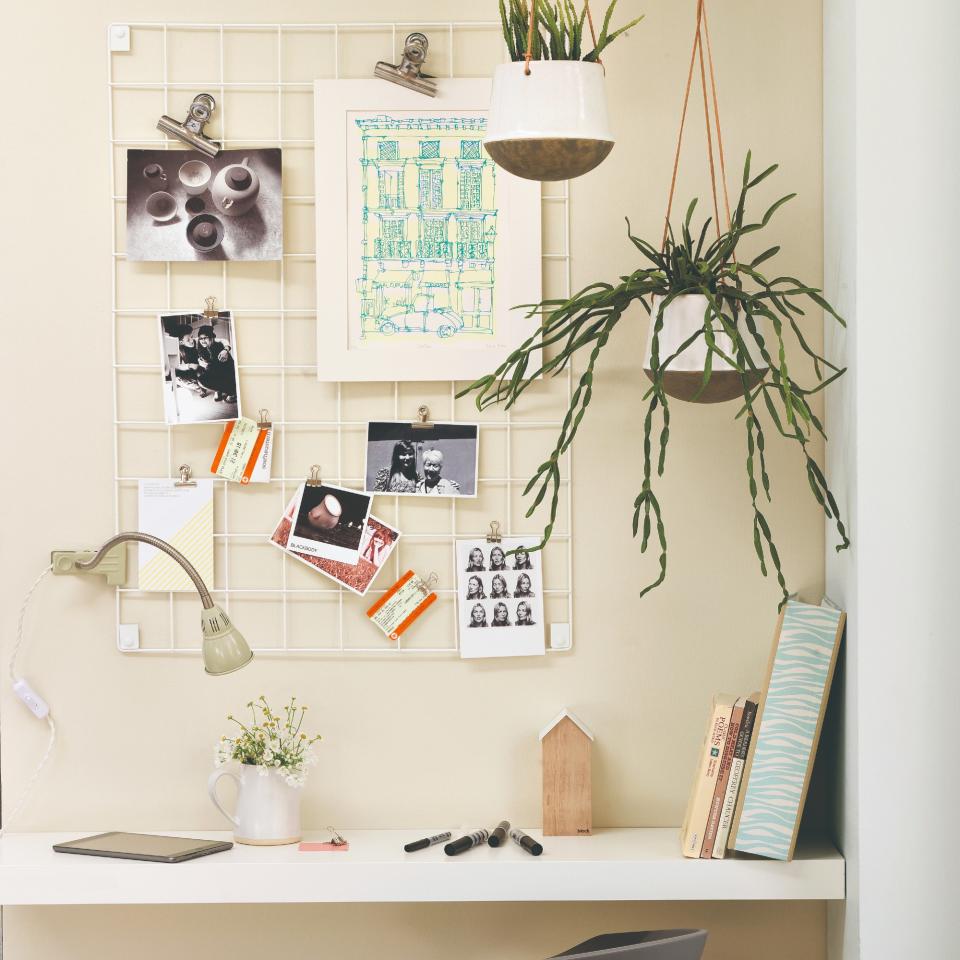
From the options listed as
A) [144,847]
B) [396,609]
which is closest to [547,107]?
[396,609]

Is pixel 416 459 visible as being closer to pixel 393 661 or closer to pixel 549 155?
pixel 393 661

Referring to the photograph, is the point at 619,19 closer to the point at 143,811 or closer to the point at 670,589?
the point at 670,589

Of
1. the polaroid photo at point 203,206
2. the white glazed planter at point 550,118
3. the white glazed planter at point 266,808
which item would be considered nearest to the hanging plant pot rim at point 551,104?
the white glazed planter at point 550,118

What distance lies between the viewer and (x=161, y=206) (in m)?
1.77

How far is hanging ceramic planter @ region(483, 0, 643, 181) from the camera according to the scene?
4.67ft

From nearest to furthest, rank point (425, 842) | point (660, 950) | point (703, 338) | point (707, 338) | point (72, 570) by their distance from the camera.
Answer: point (660, 950) < point (707, 338) < point (703, 338) < point (425, 842) < point (72, 570)

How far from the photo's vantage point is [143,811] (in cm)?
182

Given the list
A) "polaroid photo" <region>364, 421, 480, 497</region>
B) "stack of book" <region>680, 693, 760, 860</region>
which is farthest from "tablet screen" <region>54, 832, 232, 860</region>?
"stack of book" <region>680, 693, 760, 860</region>

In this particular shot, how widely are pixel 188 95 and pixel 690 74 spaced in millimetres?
813


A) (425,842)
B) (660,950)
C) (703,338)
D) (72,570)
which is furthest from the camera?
(72,570)

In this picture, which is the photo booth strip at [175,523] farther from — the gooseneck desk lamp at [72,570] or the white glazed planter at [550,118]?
the white glazed planter at [550,118]

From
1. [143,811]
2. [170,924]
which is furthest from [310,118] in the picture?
[170,924]

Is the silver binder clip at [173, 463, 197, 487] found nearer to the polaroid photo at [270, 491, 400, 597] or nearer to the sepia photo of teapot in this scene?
the polaroid photo at [270, 491, 400, 597]

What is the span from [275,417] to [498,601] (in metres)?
0.48
